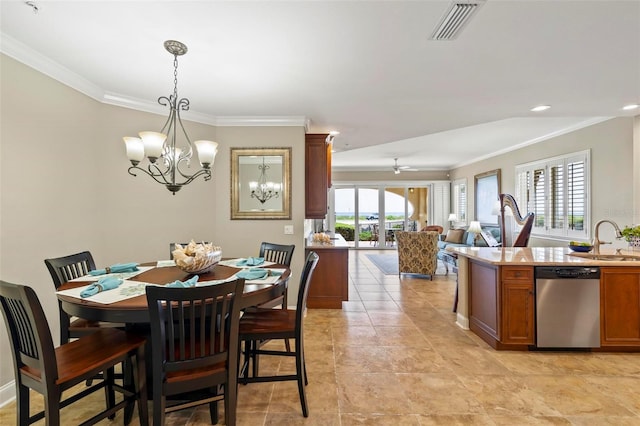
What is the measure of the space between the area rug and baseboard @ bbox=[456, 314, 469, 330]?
9.27ft

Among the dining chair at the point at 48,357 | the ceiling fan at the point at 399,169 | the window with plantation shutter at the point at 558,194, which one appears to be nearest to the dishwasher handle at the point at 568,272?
the window with plantation shutter at the point at 558,194

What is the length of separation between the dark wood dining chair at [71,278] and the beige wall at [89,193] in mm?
330

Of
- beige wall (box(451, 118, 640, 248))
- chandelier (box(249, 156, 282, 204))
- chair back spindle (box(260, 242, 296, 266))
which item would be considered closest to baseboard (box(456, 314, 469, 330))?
chair back spindle (box(260, 242, 296, 266))

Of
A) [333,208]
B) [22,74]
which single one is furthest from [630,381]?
[333,208]

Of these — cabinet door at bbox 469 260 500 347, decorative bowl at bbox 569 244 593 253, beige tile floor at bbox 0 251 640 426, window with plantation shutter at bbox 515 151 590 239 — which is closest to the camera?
beige tile floor at bbox 0 251 640 426

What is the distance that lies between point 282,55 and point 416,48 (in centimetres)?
99

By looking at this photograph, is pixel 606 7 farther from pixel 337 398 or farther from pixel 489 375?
pixel 337 398

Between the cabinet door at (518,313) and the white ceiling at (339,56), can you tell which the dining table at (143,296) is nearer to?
the white ceiling at (339,56)

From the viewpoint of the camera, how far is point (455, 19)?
1937 mm

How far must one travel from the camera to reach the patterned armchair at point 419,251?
586 cm

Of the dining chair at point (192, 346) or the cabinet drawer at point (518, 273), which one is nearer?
the dining chair at point (192, 346)

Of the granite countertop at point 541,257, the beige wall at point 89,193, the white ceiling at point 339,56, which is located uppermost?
the white ceiling at point 339,56

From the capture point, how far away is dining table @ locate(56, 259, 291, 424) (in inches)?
64.4

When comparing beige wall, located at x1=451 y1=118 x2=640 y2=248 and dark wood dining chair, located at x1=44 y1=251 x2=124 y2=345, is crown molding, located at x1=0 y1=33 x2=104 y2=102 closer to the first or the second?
dark wood dining chair, located at x1=44 y1=251 x2=124 y2=345
